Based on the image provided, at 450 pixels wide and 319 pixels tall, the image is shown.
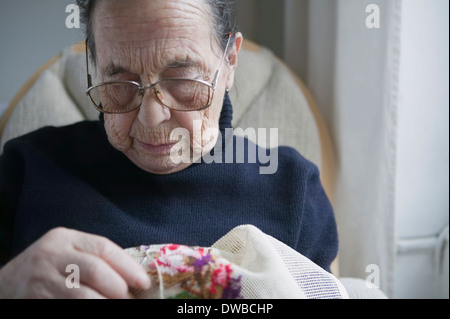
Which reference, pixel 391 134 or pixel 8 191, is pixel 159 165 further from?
pixel 391 134

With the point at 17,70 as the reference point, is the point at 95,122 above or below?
below

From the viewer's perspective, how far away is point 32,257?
61 cm

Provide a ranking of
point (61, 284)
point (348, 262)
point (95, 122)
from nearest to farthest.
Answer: point (61, 284), point (95, 122), point (348, 262)

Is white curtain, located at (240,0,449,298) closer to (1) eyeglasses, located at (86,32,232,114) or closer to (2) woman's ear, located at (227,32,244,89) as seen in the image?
(2) woman's ear, located at (227,32,244,89)

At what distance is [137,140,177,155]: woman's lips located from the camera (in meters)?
0.88

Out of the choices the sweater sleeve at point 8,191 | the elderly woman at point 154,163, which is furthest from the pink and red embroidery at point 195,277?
the sweater sleeve at point 8,191

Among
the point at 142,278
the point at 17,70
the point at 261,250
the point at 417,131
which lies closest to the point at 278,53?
the point at 417,131

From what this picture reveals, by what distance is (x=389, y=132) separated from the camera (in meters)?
1.21

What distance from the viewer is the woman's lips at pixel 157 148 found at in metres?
0.88

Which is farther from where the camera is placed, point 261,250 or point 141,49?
point 141,49

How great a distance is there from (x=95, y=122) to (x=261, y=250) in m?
0.56

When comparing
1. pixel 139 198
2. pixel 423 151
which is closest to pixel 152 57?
pixel 139 198

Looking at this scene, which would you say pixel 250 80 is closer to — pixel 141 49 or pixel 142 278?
pixel 141 49
